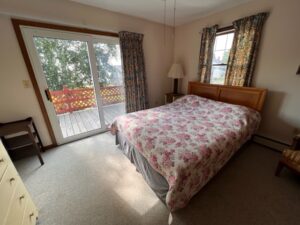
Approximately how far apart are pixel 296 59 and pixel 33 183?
4.01 metres

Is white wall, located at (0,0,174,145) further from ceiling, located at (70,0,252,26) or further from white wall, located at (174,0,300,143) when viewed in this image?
white wall, located at (174,0,300,143)

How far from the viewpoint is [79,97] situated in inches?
105

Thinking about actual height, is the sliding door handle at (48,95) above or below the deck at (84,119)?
above

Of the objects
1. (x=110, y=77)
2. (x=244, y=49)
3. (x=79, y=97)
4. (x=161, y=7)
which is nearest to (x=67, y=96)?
(x=79, y=97)

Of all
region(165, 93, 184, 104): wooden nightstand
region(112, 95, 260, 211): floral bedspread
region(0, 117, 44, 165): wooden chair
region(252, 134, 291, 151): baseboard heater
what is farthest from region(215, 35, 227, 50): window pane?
region(0, 117, 44, 165): wooden chair

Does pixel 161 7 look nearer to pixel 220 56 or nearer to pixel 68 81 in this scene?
pixel 220 56

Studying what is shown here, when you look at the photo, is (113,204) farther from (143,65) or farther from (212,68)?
(212,68)

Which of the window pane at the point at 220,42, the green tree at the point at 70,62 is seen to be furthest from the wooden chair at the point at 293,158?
the green tree at the point at 70,62

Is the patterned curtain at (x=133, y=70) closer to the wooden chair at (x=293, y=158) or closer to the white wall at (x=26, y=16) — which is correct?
the white wall at (x=26, y=16)

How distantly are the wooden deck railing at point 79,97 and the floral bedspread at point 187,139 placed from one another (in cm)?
97

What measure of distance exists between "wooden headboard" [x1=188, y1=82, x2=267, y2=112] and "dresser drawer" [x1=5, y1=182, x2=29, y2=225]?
10.3 ft

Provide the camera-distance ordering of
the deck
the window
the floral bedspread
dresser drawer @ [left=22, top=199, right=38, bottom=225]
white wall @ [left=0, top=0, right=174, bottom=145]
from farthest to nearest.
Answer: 1. the deck
2. the window
3. white wall @ [left=0, top=0, right=174, bottom=145]
4. the floral bedspread
5. dresser drawer @ [left=22, top=199, right=38, bottom=225]

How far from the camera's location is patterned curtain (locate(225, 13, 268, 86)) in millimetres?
2180

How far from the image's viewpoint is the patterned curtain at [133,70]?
2.81 m
